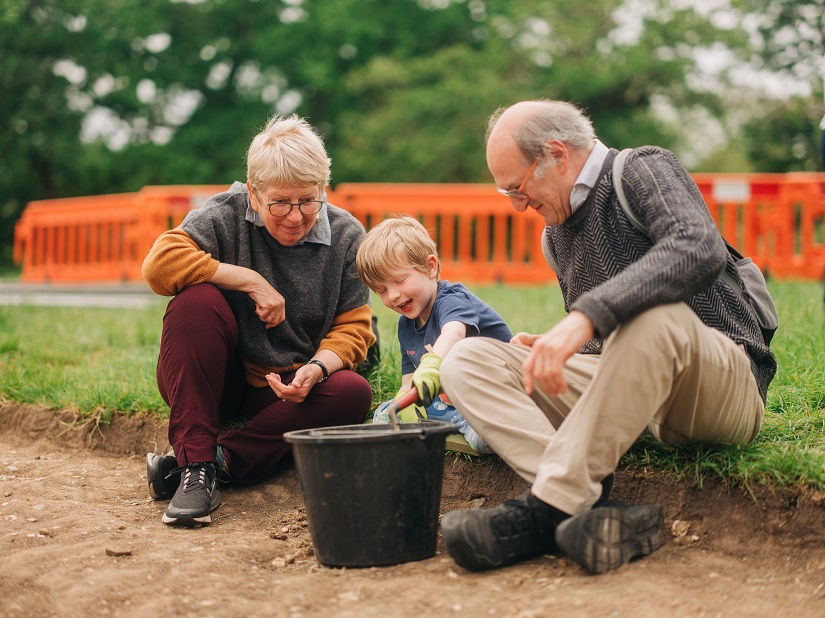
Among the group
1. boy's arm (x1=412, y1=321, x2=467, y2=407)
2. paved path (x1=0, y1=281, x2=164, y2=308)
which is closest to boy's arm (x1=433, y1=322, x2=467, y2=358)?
boy's arm (x1=412, y1=321, x2=467, y2=407)

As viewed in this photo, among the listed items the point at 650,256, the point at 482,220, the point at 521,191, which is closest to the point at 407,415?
the point at 521,191

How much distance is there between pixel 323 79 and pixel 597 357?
849 inches

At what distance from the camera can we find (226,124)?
981 inches

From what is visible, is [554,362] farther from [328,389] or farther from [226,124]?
[226,124]

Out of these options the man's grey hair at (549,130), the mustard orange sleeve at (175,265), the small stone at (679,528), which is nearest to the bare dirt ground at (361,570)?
the small stone at (679,528)

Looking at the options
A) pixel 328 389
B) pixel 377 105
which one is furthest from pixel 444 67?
pixel 328 389

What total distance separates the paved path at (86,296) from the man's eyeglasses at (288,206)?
499cm

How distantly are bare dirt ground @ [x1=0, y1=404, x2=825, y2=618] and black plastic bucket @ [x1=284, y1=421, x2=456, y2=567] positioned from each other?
0.23ft

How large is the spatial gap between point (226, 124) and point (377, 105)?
3943 mm

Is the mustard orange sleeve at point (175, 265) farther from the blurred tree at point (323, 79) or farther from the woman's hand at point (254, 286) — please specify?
the blurred tree at point (323, 79)

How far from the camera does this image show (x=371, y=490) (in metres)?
2.83

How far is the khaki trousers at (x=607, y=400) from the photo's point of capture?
2.62 metres

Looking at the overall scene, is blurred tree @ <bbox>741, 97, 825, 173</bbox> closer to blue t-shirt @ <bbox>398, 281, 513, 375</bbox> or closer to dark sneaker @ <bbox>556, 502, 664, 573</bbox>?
blue t-shirt @ <bbox>398, 281, 513, 375</bbox>

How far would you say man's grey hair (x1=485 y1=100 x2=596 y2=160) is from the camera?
2957 millimetres
